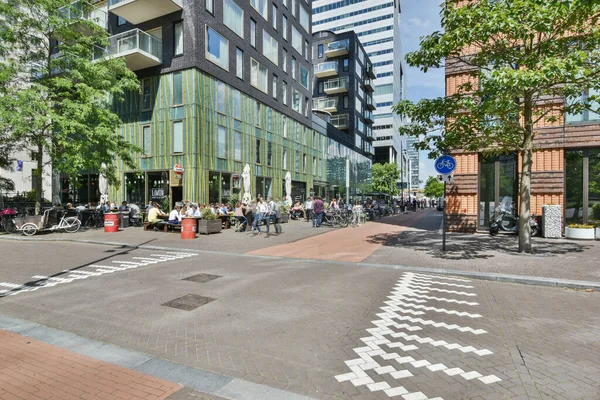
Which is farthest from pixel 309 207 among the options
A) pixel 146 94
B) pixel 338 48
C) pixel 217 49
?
pixel 338 48

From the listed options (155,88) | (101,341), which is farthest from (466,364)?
(155,88)

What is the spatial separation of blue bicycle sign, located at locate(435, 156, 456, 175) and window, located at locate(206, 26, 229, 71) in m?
17.5

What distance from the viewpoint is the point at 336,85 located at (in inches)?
2012

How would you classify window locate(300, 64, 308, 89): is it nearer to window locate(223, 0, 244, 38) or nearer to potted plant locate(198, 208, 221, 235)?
window locate(223, 0, 244, 38)

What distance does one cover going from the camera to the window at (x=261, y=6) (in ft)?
89.8

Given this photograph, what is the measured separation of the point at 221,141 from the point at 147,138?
492 centimetres

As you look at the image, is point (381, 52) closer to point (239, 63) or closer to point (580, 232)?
point (239, 63)

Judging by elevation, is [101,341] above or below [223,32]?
below

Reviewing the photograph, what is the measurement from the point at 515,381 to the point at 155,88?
24.3 m

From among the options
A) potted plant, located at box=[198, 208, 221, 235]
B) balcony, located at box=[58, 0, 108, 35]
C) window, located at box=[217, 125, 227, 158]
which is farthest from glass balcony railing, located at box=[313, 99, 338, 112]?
potted plant, located at box=[198, 208, 221, 235]

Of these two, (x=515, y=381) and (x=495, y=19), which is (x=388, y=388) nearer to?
(x=515, y=381)

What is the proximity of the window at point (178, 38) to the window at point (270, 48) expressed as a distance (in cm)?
858

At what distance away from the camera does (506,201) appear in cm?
1531

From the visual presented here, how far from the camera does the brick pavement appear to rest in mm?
3029
